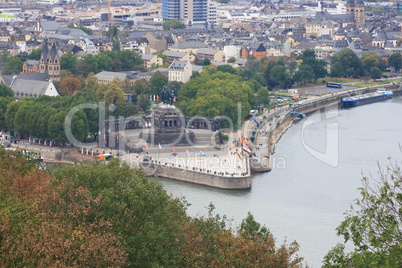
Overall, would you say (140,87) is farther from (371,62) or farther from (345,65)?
(371,62)

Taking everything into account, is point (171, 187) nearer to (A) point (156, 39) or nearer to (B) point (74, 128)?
(B) point (74, 128)

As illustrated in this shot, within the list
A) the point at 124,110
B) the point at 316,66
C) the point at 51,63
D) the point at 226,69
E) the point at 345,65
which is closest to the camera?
the point at 124,110

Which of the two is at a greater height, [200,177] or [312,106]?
[312,106]

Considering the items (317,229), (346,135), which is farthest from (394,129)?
(317,229)

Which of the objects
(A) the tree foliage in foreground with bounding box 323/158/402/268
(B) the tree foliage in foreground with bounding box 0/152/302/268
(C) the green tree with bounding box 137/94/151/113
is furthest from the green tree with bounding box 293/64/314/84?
(A) the tree foliage in foreground with bounding box 323/158/402/268

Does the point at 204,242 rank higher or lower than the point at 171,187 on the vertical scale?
higher

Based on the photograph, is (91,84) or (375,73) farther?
(375,73)

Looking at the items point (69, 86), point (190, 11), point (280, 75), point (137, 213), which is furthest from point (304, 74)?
point (137, 213)
